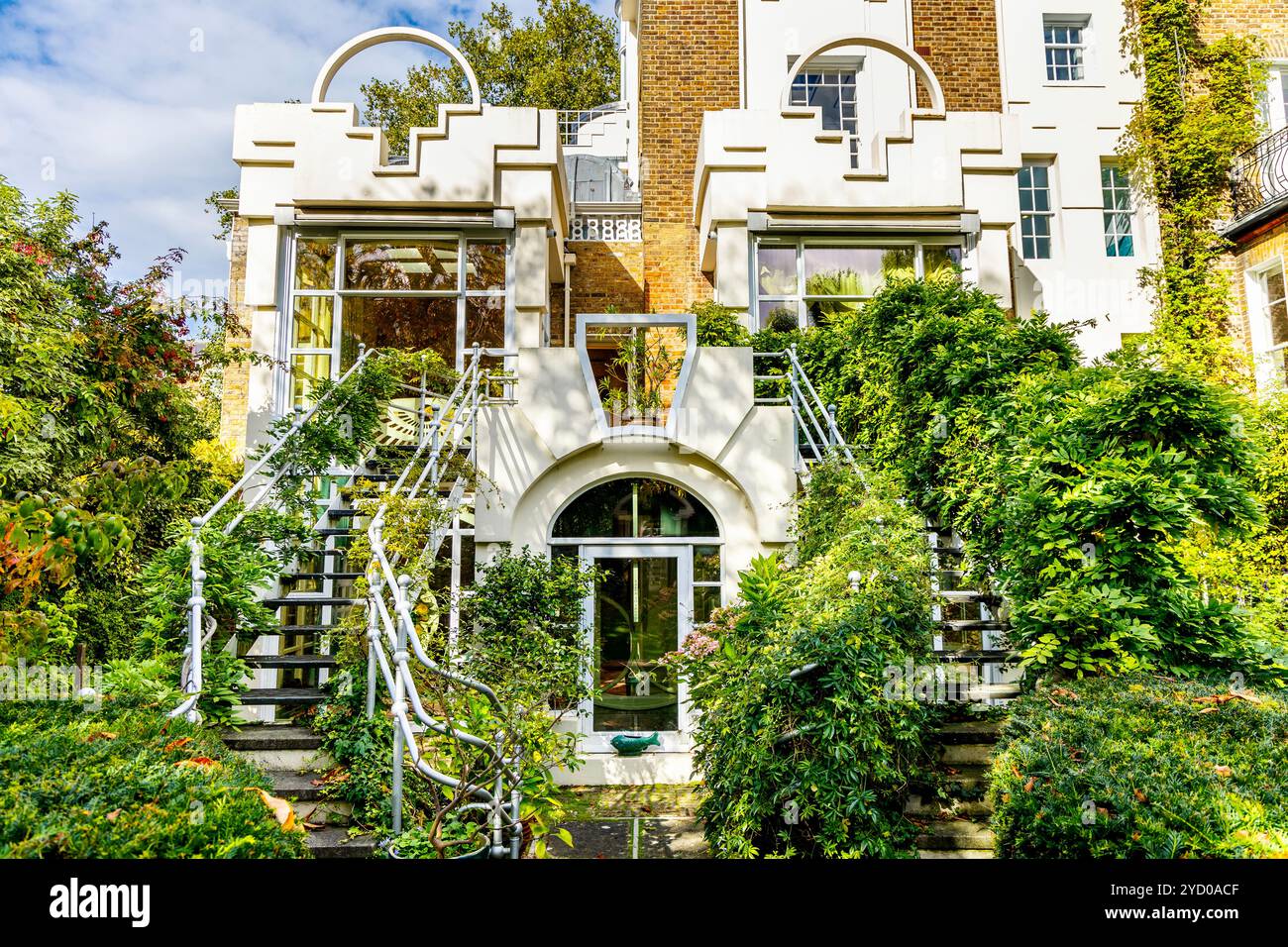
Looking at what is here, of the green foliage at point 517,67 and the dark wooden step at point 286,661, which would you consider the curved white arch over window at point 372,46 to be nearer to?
the dark wooden step at point 286,661

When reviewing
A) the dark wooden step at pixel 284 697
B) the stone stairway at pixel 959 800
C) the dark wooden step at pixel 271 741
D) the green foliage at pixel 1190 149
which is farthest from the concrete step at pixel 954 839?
the green foliage at pixel 1190 149

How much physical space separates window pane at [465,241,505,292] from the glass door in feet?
13.9

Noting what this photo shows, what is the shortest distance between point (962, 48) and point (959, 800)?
13054 mm

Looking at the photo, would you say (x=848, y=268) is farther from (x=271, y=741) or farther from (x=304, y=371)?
(x=271, y=741)

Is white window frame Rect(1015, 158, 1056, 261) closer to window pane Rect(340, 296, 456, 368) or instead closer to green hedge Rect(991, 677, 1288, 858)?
window pane Rect(340, 296, 456, 368)

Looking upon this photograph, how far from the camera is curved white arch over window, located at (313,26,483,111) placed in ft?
33.4

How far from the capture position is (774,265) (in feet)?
36.7

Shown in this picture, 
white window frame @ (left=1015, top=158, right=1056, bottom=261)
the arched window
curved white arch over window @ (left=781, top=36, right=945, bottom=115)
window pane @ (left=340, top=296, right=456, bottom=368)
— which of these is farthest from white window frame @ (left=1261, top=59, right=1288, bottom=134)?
window pane @ (left=340, top=296, right=456, bottom=368)

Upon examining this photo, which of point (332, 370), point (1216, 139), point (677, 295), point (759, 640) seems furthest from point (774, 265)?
point (1216, 139)

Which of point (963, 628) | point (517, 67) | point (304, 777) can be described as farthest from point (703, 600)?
point (517, 67)

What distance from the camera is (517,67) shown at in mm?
24500

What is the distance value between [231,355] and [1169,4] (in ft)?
50.9

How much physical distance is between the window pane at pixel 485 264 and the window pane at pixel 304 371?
216 centimetres
